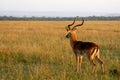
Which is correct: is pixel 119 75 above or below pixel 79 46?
below

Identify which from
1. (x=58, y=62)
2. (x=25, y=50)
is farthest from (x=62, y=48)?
(x=58, y=62)

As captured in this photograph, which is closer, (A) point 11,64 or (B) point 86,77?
(B) point 86,77

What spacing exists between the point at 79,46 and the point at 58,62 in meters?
1.67

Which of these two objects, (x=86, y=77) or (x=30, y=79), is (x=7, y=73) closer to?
(x=30, y=79)

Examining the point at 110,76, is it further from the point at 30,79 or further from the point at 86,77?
the point at 30,79

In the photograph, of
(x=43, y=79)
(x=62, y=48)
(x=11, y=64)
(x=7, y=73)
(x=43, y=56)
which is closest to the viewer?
(x=43, y=79)

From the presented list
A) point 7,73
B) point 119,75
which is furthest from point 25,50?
point 119,75

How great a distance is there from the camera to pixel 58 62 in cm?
1023

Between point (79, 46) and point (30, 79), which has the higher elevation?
point (79, 46)

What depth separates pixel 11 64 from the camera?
9977 mm

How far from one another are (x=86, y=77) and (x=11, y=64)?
133 inches

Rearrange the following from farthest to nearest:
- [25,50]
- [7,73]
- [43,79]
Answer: [25,50] < [7,73] < [43,79]

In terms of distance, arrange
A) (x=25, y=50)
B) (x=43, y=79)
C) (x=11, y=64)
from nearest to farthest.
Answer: (x=43, y=79)
(x=11, y=64)
(x=25, y=50)

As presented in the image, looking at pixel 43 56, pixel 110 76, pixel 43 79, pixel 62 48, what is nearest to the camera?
pixel 43 79
